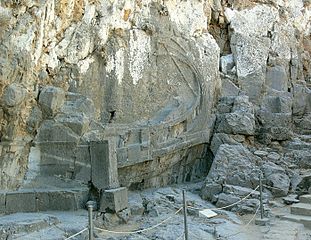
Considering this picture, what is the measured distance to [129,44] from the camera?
1162 cm

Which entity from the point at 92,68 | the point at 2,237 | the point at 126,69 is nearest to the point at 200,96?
the point at 126,69

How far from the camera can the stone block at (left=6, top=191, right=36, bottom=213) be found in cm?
840

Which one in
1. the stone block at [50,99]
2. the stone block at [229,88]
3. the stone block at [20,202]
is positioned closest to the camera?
the stone block at [20,202]

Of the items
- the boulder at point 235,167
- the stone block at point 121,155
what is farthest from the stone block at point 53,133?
the boulder at point 235,167

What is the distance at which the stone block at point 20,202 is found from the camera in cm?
840

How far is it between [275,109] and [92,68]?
24.0ft

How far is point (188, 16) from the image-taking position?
14.1 metres

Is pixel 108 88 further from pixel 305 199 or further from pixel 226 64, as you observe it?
pixel 226 64

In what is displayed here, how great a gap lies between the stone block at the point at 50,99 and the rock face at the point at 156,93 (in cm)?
3

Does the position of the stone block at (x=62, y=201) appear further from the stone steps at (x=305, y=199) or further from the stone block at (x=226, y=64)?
the stone block at (x=226, y=64)

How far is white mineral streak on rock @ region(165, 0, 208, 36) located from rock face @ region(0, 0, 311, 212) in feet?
0.13

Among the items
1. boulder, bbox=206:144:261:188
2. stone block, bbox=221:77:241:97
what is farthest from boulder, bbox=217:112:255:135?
stone block, bbox=221:77:241:97

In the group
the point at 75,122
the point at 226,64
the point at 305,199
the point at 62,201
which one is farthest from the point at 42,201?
the point at 226,64

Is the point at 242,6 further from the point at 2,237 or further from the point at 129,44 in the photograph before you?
the point at 2,237
